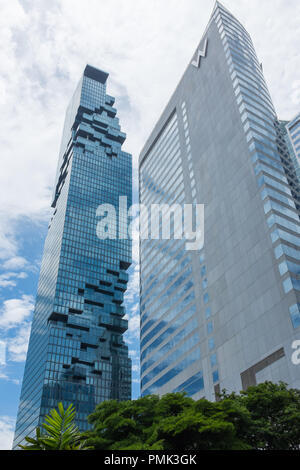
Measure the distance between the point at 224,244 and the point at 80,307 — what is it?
94.6m

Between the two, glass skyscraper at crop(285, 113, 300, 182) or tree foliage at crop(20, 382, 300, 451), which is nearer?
tree foliage at crop(20, 382, 300, 451)

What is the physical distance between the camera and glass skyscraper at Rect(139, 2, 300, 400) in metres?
54.3

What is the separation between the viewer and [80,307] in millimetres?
151125

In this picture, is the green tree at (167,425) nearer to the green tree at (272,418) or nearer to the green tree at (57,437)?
the green tree at (272,418)

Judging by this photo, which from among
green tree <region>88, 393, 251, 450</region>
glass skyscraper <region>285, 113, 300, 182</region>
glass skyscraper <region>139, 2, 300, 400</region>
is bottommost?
green tree <region>88, 393, 251, 450</region>

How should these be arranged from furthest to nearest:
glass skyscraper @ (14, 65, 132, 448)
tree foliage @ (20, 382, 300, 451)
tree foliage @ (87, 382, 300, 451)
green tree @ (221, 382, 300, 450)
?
glass skyscraper @ (14, 65, 132, 448) → green tree @ (221, 382, 300, 450) → tree foliage @ (87, 382, 300, 451) → tree foliage @ (20, 382, 300, 451)

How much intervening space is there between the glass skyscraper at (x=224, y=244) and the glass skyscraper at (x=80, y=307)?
53.0 m

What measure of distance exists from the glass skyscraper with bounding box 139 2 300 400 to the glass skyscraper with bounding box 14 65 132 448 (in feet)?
174

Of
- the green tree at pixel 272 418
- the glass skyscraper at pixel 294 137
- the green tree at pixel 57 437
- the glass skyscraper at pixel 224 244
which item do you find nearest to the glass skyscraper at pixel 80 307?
the glass skyscraper at pixel 224 244

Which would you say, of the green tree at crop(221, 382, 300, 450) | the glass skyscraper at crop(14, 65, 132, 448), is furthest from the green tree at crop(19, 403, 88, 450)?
the glass skyscraper at crop(14, 65, 132, 448)

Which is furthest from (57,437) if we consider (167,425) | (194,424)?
(194,424)

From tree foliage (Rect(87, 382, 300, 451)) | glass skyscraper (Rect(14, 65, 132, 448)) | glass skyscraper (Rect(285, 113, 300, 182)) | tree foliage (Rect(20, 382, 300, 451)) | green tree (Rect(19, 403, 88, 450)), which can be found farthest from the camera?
glass skyscraper (Rect(285, 113, 300, 182))

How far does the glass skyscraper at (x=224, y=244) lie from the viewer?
54281 millimetres

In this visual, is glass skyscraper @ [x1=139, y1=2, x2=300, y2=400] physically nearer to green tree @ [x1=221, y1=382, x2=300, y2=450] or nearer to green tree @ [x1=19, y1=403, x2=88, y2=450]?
green tree @ [x1=221, y1=382, x2=300, y2=450]
